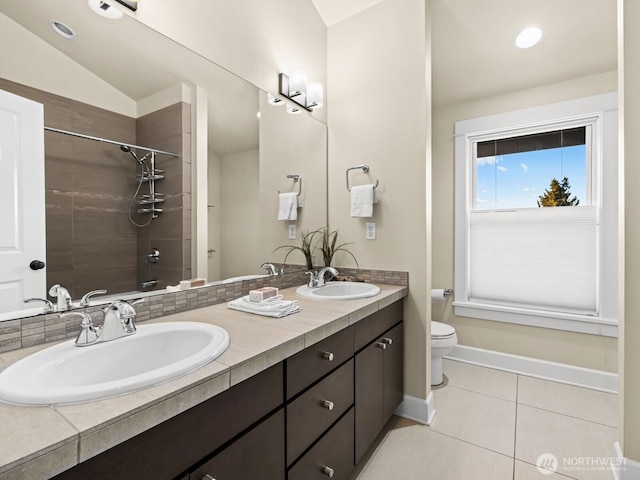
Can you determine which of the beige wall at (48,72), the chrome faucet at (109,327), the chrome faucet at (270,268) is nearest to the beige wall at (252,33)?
the beige wall at (48,72)

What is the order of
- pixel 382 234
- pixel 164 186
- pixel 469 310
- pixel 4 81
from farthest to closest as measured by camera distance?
pixel 469 310 < pixel 382 234 < pixel 164 186 < pixel 4 81

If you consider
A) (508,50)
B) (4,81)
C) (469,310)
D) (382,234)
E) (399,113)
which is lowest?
(469,310)

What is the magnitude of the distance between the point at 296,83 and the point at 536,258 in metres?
2.35

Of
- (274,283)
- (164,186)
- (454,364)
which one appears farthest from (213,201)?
(454,364)

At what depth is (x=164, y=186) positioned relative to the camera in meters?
1.39

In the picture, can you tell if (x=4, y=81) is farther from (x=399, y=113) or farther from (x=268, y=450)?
(x=399, y=113)

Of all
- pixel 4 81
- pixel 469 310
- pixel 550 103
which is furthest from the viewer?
pixel 469 310

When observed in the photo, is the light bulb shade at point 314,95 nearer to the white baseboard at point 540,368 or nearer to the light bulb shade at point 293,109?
the light bulb shade at point 293,109

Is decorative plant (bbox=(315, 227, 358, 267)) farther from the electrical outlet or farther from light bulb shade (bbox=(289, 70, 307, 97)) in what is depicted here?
light bulb shade (bbox=(289, 70, 307, 97))

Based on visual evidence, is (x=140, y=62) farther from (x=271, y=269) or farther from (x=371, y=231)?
(x=371, y=231)

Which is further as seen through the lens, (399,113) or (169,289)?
(399,113)

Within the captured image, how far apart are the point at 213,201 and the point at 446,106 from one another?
7.99ft

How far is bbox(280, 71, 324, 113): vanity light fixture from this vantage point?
2.15 m

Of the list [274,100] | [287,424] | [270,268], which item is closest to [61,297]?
[287,424]
